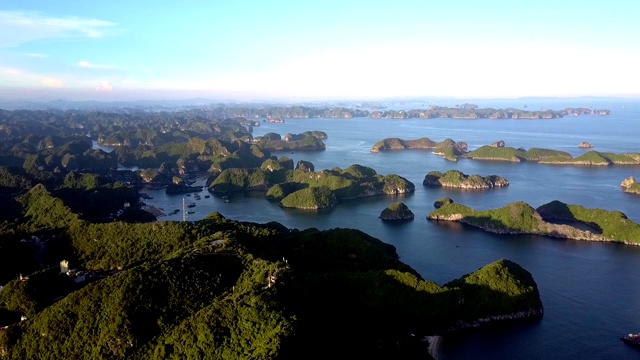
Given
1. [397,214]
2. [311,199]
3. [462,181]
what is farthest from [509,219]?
[311,199]

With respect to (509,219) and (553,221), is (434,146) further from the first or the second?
(509,219)

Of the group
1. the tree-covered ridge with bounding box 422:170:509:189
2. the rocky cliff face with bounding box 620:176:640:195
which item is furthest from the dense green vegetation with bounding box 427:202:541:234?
the rocky cliff face with bounding box 620:176:640:195

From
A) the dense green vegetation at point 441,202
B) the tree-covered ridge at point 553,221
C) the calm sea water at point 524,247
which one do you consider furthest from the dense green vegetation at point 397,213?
the dense green vegetation at point 441,202

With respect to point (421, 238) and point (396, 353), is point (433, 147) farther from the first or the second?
point (396, 353)

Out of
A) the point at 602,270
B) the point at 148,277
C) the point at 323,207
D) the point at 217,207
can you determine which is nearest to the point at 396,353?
the point at 148,277

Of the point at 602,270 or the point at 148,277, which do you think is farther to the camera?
the point at 602,270

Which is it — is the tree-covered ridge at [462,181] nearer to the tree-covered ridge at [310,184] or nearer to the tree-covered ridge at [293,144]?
the tree-covered ridge at [310,184]
